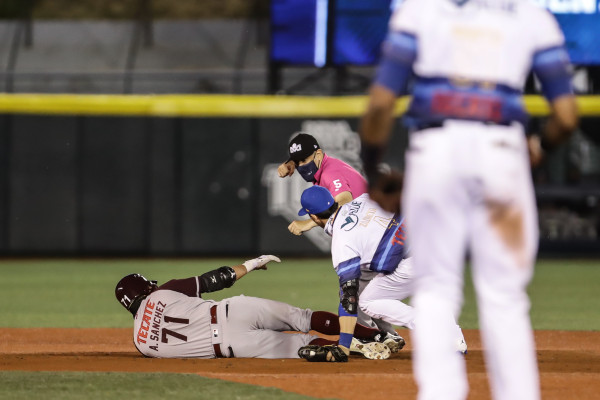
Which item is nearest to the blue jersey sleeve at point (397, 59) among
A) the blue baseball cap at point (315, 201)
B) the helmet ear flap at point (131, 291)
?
the blue baseball cap at point (315, 201)

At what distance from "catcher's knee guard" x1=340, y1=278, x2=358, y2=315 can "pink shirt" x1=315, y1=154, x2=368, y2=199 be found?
117cm

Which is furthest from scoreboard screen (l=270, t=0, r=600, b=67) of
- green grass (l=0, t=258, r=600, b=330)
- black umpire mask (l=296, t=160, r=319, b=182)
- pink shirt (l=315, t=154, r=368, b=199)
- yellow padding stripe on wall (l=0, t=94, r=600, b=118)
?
pink shirt (l=315, t=154, r=368, b=199)

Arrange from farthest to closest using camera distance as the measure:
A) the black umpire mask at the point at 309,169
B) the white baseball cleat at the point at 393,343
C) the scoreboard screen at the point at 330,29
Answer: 1. the scoreboard screen at the point at 330,29
2. the black umpire mask at the point at 309,169
3. the white baseball cleat at the point at 393,343

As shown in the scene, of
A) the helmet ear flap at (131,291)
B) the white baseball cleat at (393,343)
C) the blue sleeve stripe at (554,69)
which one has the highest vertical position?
the blue sleeve stripe at (554,69)

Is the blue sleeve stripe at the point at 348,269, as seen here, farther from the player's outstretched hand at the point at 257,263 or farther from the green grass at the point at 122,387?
the green grass at the point at 122,387

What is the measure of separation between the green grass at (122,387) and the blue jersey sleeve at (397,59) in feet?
6.96

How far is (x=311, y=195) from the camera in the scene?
668 centimetres

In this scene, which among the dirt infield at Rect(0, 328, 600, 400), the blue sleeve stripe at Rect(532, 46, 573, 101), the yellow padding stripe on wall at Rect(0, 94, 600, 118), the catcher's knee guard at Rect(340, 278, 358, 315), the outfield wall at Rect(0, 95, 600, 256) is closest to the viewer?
the blue sleeve stripe at Rect(532, 46, 573, 101)

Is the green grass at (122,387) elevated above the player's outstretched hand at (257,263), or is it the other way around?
the player's outstretched hand at (257,263)

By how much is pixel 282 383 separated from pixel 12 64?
19.6 meters

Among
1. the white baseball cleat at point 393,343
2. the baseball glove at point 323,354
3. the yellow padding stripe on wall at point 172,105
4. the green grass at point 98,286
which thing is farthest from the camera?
the yellow padding stripe on wall at point 172,105

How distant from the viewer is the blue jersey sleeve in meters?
3.16

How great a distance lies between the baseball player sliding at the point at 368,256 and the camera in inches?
247

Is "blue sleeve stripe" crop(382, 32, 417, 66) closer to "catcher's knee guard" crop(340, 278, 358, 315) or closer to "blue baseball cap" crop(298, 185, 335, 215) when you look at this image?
"catcher's knee guard" crop(340, 278, 358, 315)
